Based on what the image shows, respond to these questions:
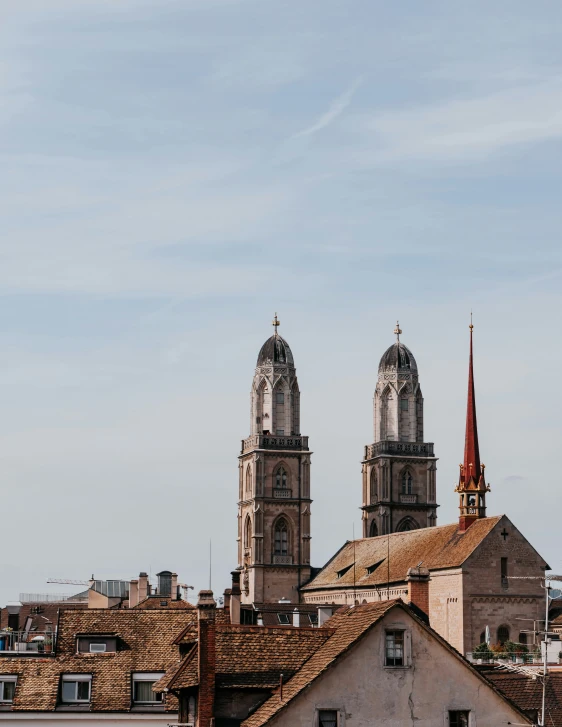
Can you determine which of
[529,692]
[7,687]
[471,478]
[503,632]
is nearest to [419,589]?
[529,692]

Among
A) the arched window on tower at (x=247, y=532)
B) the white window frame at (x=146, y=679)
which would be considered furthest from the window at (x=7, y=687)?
the arched window on tower at (x=247, y=532)

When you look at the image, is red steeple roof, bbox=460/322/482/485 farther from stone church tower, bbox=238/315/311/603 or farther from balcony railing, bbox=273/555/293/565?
balcony railing, bbox=273/555/293/565

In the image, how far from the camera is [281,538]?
152750mm

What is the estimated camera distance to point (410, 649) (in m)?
33.2

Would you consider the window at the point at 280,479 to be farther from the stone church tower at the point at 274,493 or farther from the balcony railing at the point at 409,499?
the balcony railing at the point at 409,499

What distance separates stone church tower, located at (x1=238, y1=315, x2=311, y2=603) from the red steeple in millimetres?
21419

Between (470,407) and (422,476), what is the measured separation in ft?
61.3

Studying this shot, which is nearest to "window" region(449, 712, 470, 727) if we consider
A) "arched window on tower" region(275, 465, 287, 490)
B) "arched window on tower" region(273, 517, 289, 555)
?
"arched window on tower" region(273, 517, 289, 555)

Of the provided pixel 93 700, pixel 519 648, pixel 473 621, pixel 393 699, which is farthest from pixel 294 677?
pixel 473 621

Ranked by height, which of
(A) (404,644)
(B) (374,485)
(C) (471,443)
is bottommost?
(A) (404,644)

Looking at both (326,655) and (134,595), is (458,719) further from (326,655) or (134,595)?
(134,595)

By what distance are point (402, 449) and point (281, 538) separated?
1389cm

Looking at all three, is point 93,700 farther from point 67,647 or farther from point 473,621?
point 473,621

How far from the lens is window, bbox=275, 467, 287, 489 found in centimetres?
15325
